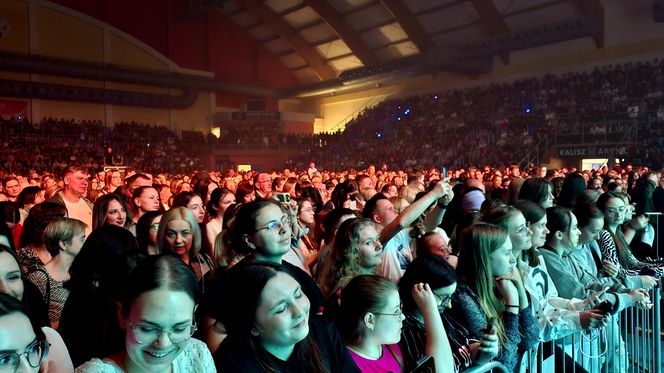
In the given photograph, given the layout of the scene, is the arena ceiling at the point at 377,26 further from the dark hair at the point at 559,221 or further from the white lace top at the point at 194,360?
the white lace top at the point at 194,360

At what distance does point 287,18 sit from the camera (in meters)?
32.5

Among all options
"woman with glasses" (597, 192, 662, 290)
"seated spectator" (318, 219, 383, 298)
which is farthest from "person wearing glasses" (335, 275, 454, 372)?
"woman with glasses" (597, 192, 662, 290)

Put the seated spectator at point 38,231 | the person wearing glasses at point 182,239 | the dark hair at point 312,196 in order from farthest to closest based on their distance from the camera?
1. the dark hair at point 312,196
2. the seated spectator at point 38,231
3. the person wearing glasses at point 182,239

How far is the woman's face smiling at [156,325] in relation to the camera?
1.60m

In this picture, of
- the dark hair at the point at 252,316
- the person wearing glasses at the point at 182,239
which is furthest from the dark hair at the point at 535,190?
the dark hair at the point at 252,316

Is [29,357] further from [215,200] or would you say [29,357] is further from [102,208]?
[215,200]

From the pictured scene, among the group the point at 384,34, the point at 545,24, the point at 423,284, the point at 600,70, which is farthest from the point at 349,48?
the point at 423,284

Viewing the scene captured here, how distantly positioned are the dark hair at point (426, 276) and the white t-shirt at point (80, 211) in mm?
4238

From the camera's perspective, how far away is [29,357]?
4.43 feet

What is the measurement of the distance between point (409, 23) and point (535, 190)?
2442 centimetres

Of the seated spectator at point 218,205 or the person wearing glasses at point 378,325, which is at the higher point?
the seated spectator at point 218,205

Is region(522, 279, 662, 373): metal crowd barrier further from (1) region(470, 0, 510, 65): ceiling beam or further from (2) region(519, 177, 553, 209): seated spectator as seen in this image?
(1) region(470, 0, 510, 65): ceiling beam

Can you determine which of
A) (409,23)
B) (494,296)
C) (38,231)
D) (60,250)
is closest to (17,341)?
(60,250)

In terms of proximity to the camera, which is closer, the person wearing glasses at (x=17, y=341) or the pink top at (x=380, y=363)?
the person wearing glasses at (x=17, y=341)
